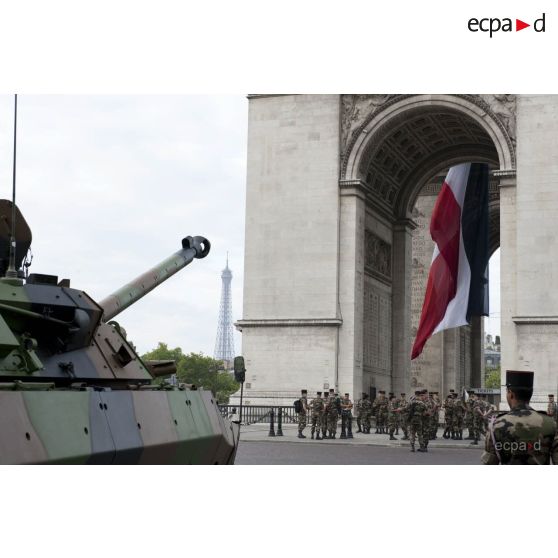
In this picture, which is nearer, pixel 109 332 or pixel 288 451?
pixel 109 332

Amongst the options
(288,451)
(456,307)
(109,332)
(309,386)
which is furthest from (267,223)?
(109,332)

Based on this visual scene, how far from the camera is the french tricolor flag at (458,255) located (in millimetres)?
27609

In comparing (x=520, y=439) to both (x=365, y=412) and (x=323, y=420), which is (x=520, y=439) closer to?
(x=323, y=420)

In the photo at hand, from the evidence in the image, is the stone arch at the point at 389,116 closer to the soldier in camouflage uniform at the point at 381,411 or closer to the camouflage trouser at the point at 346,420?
the soldier in camouflage uniform at the point at 381,411

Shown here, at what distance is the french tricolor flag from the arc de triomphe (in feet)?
6.42

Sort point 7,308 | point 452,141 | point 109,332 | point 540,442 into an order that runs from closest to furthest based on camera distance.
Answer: point 540,442
point 7,308
point 109,332
point 452,141

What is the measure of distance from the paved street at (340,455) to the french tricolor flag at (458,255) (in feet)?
16.6

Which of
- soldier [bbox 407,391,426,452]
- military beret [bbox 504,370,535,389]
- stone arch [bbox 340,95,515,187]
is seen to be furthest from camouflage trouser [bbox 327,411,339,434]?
military beret [bbox 504,370,535,389]

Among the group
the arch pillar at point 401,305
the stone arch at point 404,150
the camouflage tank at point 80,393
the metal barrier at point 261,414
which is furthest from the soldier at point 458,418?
the camouflage tank at point 80,393

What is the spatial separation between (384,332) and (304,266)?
5511 millimetres

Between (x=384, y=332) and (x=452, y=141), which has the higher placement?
(x=452, y=141)

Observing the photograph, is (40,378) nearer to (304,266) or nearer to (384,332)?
(304,266)

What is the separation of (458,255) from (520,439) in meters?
22.7

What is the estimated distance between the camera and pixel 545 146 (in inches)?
1169
